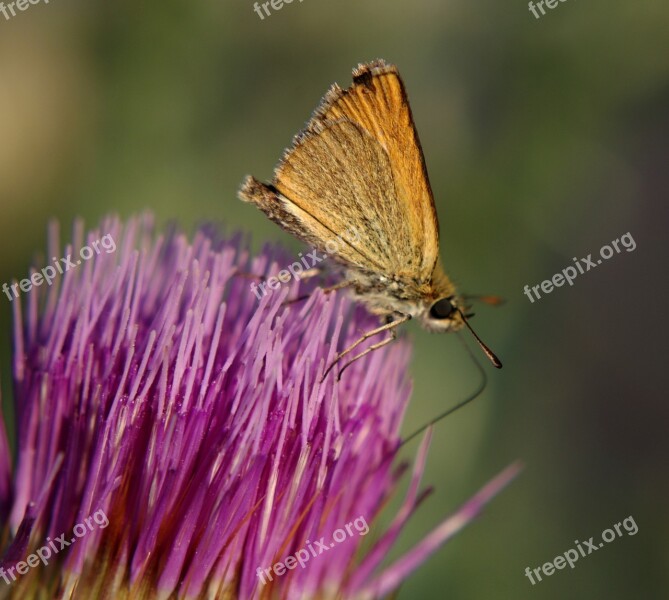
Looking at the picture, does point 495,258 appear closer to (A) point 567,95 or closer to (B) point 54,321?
(A) point 567,95

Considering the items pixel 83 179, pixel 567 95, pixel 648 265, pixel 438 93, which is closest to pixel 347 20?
pixel 438 93

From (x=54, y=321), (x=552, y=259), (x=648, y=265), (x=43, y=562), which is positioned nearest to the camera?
(x=43, y=562)
